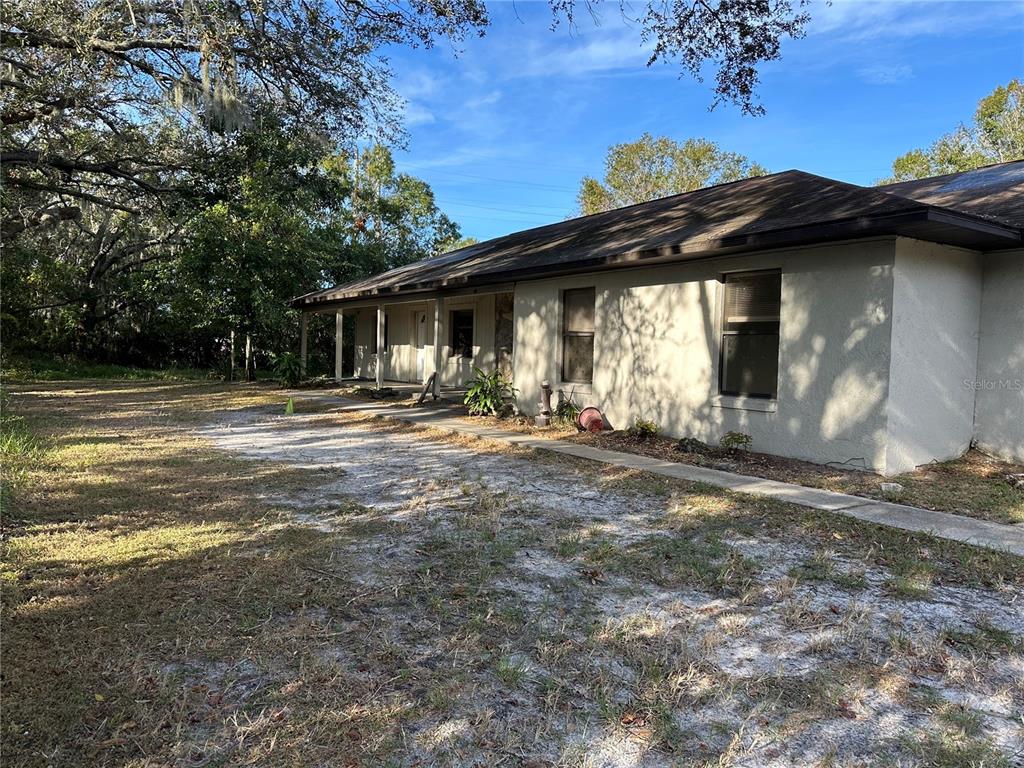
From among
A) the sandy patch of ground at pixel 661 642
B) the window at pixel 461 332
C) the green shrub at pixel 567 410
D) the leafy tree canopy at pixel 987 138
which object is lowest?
the sandy patch of ground at pixel 661 642

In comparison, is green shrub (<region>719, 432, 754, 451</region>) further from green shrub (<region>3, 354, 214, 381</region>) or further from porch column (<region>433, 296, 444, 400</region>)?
green shrub (<region>3, 354, 214, 381</region>)

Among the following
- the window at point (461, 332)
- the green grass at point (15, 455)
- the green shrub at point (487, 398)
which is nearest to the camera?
the green grass at point (15, 455)

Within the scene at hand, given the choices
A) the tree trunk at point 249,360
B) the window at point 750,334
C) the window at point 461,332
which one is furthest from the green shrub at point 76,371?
the window at point 750,334

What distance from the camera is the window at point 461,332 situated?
16547mm

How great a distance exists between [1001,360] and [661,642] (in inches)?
270

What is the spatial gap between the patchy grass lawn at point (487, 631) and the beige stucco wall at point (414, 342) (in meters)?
9.77

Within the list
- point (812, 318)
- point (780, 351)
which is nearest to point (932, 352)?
point (812, 318)

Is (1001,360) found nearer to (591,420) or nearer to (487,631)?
(591,420)

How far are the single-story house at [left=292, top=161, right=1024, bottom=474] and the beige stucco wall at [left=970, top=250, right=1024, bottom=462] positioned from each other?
0.02 metres

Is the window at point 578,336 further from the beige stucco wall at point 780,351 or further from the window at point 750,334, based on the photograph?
the window at point 750,334

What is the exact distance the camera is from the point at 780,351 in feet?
26.0

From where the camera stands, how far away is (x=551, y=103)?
17172 mm

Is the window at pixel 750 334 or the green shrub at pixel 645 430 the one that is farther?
the green shrub at pixel 645 430

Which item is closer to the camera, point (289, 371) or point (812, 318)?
point (812, 318)
